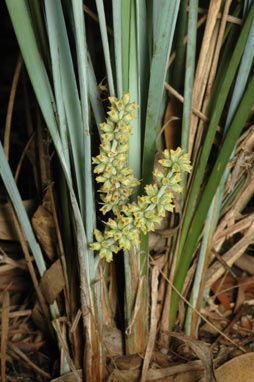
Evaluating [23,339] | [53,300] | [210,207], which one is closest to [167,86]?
[210,207]

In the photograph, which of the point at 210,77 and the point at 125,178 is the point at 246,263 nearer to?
the point at 210,77

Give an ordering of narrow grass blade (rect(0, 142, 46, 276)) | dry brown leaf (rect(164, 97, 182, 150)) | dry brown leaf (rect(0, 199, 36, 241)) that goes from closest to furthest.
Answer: narrow grass blade (rect(0, 142, 46, 276))
dry brown leaf (rect(164, 97, 182, 150))
dry brown leaf (rect(0, 199, 36, 241))

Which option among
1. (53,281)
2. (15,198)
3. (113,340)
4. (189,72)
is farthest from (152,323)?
(189,72)

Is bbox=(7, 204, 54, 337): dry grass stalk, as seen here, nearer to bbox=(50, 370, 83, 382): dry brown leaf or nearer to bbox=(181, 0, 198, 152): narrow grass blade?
bbox=(50, 370, 83, 382): dry brown leaf

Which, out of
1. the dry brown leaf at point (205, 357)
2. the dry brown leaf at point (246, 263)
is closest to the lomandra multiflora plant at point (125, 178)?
the dry brown leaf at point (205, 357)

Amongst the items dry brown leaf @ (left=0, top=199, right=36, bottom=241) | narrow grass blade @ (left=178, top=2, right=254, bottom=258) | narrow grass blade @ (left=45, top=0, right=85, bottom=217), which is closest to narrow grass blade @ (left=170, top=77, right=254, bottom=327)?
narrow grass blade @ (left=178, top=2, right=254, bottom=258)

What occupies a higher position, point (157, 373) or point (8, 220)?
point (8, 220)

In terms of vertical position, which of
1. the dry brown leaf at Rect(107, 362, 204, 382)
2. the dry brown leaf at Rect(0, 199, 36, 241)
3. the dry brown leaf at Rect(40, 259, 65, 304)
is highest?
the dry brown leaf at Rect(0, 199, 36, 241)
